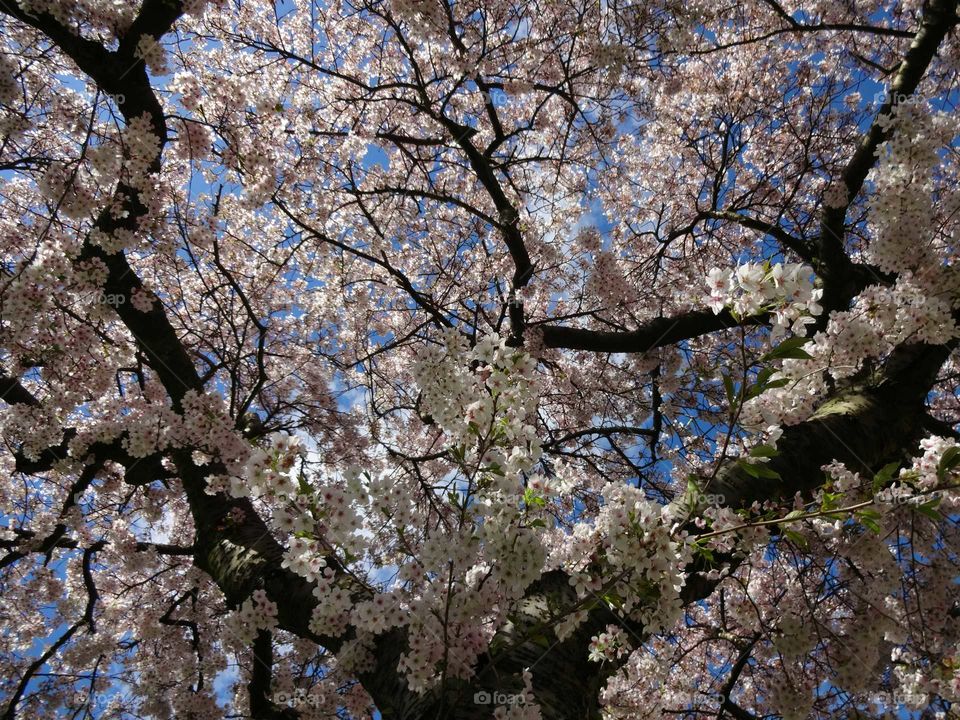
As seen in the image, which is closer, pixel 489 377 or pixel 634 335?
pixel 489 377

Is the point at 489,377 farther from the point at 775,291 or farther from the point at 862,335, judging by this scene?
the point at 862,335

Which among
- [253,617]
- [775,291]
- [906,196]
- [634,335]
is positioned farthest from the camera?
[634,335]

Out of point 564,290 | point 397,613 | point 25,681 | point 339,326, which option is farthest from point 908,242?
point 25,681

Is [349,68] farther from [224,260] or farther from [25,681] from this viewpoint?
[25,681]

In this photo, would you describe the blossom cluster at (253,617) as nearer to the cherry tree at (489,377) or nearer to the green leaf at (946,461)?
the cherry tree at (489,377)

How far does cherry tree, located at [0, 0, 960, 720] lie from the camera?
5.62ft

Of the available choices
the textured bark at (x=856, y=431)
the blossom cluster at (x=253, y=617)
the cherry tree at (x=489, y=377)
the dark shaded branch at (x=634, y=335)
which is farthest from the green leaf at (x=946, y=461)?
the dark shaded branch at (x=634, y=335)

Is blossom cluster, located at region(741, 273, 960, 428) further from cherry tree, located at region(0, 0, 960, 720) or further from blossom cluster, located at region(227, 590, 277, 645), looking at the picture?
blossom cluster, located at region(227, 590, 277, 645)

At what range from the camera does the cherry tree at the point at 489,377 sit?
1.71 m

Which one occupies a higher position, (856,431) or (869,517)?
(856,431)

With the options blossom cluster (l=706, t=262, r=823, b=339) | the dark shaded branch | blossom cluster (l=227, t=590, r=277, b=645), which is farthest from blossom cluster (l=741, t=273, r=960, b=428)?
blossom cluster (l=227, t=590, r=277, b=645)

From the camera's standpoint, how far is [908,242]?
262cm

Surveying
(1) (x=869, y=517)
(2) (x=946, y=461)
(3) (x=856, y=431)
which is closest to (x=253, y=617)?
(1) (x=869, y=517)

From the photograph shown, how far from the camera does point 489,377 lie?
1803 millimetres
